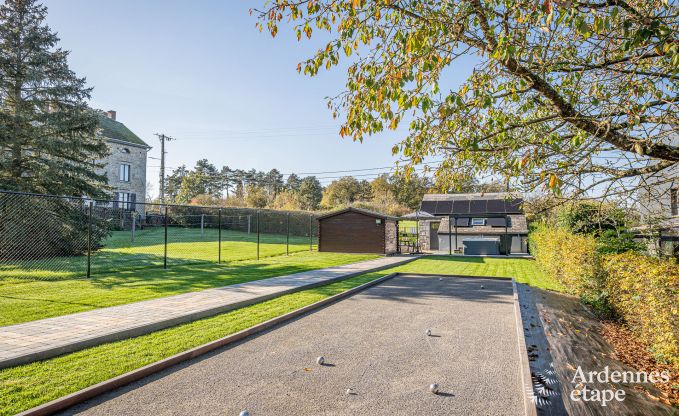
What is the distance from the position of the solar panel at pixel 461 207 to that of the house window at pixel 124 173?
1126 inches

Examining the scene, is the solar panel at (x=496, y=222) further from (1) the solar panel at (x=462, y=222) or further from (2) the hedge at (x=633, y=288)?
(2) the hedge at (x=633, y=288)

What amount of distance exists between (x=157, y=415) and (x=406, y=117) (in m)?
4.03

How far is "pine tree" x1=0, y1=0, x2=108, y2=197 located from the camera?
15195 mm

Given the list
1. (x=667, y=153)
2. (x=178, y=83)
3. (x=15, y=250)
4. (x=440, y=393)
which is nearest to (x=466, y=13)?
(x=667, y=153)

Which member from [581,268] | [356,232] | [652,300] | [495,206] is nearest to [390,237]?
[356,232]

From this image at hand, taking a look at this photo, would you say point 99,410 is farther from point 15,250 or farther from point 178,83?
point 15,250

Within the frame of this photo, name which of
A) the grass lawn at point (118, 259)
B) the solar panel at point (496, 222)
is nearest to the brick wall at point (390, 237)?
the solar panel at point (496, 222)

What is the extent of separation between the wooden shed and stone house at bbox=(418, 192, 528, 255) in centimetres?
435

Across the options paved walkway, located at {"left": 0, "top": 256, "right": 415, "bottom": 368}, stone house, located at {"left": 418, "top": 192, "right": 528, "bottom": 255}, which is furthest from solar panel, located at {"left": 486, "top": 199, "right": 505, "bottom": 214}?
paved walkway, located at {"left": 0, "top": 256, "right": 415, "bottom": 368}

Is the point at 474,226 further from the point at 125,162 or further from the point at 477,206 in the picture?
the point at 125,162

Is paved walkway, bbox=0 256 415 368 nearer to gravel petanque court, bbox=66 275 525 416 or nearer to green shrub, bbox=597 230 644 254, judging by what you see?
gravel petanque court, bbox=66 275 525 416

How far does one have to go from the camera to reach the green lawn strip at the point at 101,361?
3.62m

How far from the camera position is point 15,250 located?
591 inches

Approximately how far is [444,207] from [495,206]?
3.82 metres
